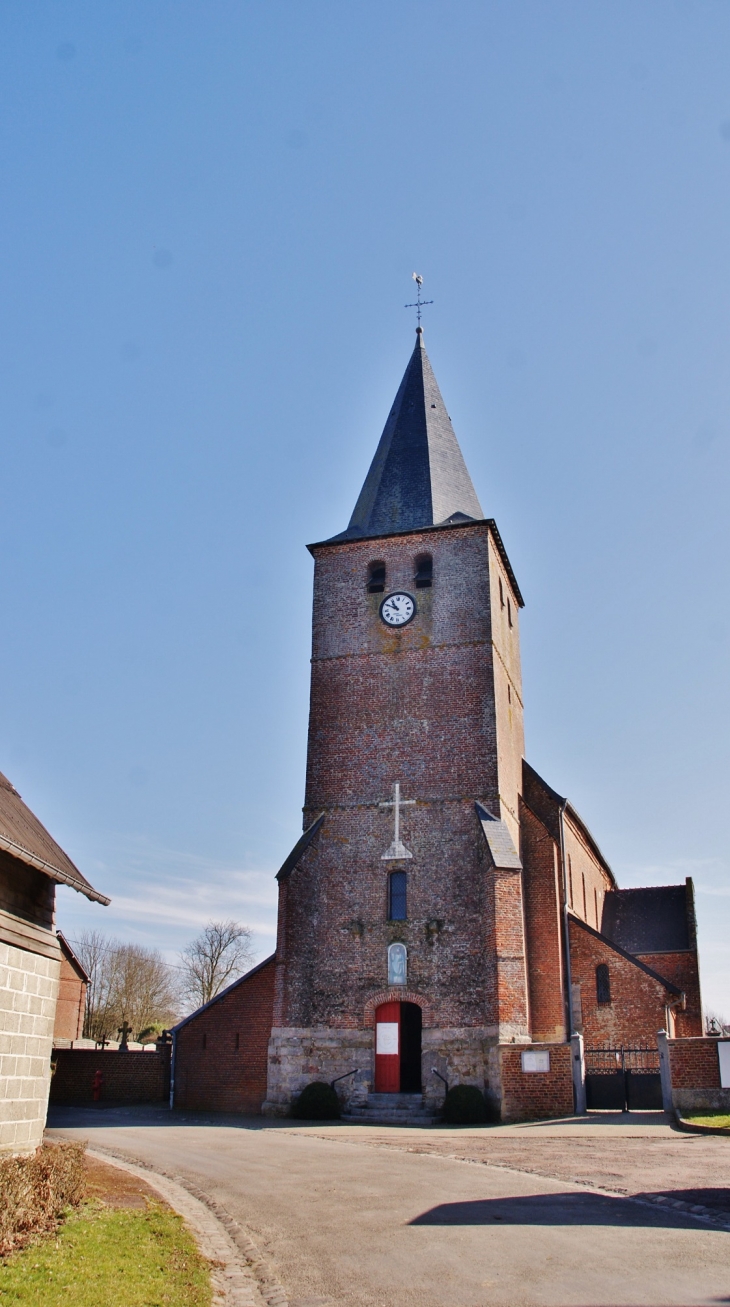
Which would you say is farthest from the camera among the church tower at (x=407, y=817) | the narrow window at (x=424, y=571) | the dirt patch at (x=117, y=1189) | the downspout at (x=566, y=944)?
the narrow window at (x=424, y=571)

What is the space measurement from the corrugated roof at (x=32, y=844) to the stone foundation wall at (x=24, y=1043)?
37.3 inches

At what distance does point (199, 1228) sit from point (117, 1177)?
282cm

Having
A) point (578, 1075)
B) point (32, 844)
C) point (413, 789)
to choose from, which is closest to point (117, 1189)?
point (32, 844)

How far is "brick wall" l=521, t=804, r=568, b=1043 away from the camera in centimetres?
2430

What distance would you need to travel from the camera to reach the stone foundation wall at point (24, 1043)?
37.3ft

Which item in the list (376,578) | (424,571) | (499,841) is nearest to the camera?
(499,841)

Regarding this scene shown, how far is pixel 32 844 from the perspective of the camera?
12555mm

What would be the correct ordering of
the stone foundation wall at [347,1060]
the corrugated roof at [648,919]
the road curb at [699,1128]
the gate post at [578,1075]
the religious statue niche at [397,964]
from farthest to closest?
the corrugated roof at [648,919], the religious statue niche at [397,964], the stone foundation wall at [347,1060], the gate post at [578,1075], the road curb at [699,1128]

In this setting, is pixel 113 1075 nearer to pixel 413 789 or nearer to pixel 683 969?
pixel 413 789

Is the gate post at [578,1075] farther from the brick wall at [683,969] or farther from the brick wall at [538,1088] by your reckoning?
the brick wall at [683,969]

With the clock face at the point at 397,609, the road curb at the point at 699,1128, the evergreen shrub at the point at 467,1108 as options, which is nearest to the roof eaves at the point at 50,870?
the road curb at the point at 699,1128

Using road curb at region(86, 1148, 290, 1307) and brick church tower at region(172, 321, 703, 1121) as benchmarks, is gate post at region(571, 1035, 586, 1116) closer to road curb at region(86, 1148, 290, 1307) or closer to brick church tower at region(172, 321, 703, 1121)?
brick church tower at region(172, 321, 703, 1121)

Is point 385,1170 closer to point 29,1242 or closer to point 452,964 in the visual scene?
point 29,1242

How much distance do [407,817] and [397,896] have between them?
6.09 feet
